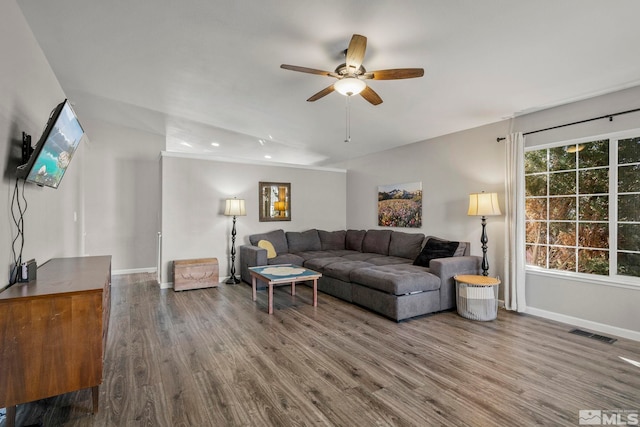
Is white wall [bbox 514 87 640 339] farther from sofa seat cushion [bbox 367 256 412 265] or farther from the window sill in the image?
sofa seat cushion [bbox 367 256 412 265]

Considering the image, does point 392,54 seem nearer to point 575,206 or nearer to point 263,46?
point 263,46

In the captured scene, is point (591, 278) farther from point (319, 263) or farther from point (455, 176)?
point (319, 263)

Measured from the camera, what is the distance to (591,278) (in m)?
3.48

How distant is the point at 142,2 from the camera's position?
2697 mm

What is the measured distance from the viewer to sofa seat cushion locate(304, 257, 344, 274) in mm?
5047

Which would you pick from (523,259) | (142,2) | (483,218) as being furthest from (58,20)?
(523,259)

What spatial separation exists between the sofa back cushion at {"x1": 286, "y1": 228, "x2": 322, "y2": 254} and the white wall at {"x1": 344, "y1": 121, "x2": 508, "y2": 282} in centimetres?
128

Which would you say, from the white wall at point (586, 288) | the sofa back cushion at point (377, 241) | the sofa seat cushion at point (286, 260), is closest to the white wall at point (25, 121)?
the sofa seat cushion at point (286, 260)

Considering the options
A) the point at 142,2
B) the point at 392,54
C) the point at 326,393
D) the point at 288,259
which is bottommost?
the point at 326,393

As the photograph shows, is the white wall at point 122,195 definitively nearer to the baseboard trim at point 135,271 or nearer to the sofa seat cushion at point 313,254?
the baseboard trim at point 135,271

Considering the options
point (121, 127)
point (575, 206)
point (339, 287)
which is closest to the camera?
point (575, 206)

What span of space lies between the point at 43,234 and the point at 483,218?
5.08 m

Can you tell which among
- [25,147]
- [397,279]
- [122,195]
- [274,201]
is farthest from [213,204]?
[397,279]

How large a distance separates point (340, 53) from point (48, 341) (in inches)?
127
